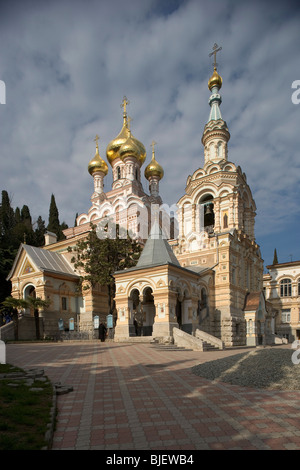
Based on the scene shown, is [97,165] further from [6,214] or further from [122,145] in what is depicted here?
[6,214]

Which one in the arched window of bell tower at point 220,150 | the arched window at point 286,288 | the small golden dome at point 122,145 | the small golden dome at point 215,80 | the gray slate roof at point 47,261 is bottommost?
the arched window at point 286,288

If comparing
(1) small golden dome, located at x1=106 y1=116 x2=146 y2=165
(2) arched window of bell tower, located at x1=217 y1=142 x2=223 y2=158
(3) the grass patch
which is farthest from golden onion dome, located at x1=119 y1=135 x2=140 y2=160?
(3) the grass patch

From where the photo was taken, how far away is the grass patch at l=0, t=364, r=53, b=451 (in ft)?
13.9

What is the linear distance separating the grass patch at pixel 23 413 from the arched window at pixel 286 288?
36940 millimetres

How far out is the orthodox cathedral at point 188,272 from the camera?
2042 centimetres

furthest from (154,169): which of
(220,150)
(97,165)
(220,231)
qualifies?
(220,231)

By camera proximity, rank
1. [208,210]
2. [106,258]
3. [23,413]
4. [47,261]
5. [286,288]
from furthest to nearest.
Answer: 1. [286,288]
2. [208,210]
3. [47,261]
4. [106,258]
5. [23,413]

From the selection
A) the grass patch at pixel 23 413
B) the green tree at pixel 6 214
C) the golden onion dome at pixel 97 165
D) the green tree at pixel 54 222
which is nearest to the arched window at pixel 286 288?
the golden onion dome at pixel 97 165

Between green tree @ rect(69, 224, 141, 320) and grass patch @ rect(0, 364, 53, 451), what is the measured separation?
17658 mm

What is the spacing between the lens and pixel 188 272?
70.5 ft

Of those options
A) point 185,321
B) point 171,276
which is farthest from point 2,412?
point 185,321

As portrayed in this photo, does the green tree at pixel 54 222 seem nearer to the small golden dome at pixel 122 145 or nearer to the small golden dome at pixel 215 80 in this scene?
the small golden dome at pixel 122 145

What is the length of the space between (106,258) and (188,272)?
7.35 m
